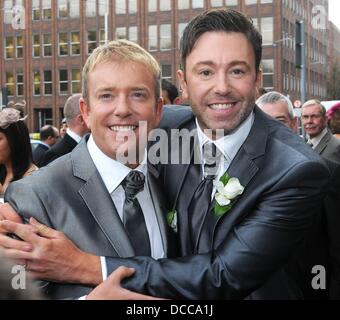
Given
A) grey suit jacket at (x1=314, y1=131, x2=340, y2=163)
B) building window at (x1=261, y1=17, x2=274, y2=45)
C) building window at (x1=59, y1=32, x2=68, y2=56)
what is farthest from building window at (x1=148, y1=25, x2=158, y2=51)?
grey suit jacket at (x1=314, y1=131, x2=340, y2=163)

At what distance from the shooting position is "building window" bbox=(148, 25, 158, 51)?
4059 centimetres

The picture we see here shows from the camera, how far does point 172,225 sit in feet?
6.63

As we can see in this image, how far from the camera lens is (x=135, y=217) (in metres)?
1.93

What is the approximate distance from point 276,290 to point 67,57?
41820mm

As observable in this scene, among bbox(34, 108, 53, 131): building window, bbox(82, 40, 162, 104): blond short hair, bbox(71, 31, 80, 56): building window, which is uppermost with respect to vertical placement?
bbox(71, 31, 80, 56): building window

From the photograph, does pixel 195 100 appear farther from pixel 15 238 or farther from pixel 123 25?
pixel 123 25

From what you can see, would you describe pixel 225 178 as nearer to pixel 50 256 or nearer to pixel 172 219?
pixel 172 219

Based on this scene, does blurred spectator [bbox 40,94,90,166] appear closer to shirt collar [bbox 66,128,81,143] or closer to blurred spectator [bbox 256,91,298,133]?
shirt collar [bbox 66,128,81,143]

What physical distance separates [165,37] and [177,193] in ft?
129

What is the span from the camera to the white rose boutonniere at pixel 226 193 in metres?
1.92

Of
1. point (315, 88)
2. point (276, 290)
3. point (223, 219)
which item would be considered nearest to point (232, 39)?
point (223, 219)

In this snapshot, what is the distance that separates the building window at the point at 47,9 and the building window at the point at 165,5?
848cm

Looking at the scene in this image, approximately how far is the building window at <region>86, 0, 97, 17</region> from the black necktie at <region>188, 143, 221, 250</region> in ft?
136

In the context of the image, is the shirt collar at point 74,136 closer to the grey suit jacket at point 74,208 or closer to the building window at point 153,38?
the grey suit jacket at point 74,208
